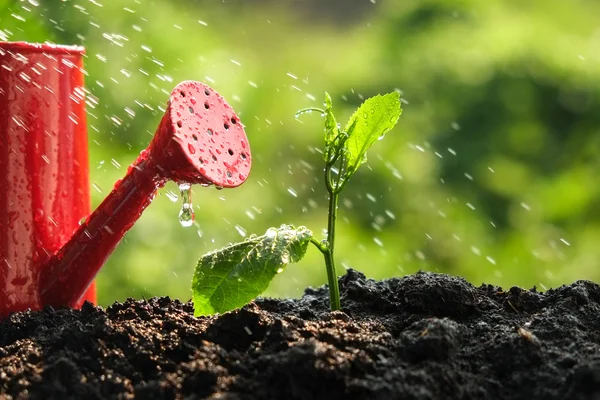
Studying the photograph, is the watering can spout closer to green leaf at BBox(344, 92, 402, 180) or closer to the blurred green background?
green leaf at BBox(344, 92, 402, 180)

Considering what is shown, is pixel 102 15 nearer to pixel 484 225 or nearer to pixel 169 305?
pixel 484 225

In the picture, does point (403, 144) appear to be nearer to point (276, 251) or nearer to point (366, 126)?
point (366, 126)

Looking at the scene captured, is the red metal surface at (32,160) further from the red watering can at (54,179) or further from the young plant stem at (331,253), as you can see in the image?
the young plant stem at (331,253)

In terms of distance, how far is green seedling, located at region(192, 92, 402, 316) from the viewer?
0.99 m

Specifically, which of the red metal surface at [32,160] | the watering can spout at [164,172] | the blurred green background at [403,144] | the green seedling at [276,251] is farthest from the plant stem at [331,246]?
the blurred green background at [403,144]

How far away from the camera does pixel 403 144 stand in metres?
3.72

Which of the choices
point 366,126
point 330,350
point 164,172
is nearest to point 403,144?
point 366,126

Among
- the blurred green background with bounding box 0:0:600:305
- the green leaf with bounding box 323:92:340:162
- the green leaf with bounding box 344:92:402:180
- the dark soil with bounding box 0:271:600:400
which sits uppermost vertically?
the blurred green background with bounding box 0:0:600:305

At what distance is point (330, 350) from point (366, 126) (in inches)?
14.3

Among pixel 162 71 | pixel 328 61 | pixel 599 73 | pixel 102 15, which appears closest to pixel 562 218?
pixel 599 73

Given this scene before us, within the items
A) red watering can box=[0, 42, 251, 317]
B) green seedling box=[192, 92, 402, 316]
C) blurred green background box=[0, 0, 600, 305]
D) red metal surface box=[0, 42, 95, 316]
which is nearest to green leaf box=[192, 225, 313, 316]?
green seedling box=[192, 92, 402, 316]

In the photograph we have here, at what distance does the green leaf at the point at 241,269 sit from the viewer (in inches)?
38.9

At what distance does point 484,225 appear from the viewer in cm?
372

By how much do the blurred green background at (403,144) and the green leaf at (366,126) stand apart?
234 centimetres
